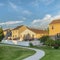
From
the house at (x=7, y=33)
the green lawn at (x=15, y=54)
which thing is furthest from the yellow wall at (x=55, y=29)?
the green lawn at (x=15, y=54)

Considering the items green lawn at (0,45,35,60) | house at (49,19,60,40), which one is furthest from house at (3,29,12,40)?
green lawn at (0,45,35,60)

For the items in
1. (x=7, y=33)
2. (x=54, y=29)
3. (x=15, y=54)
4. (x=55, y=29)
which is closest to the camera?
(x=15, y=54)

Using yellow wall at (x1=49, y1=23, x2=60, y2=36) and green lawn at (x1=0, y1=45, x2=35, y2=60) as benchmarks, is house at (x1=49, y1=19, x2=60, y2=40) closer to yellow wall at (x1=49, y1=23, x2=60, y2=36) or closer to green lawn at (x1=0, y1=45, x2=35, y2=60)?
yellow wall at (x1=49, y1=23, x2=60, y2=36)

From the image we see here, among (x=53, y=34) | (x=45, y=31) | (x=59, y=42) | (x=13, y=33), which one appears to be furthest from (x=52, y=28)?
(x=13, y=33)

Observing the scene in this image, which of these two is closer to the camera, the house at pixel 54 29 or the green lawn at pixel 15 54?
the green lawn at pixel 15 54

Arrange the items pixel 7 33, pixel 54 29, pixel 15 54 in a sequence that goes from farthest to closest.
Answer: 1. pixel 7 33
2. pixel 54 29
3. pixel 15 54

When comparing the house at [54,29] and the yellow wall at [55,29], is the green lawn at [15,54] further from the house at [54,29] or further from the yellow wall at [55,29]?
the yellow wall at [55,29]

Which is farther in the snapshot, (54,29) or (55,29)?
(54,29)

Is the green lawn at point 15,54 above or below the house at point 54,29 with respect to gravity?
below

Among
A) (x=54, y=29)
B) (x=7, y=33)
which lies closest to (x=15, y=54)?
(x=54, y=29)

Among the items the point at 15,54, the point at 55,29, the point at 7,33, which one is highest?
the point at 7,33

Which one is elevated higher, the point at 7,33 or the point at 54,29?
the point at 7,33

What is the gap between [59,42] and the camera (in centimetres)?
5375

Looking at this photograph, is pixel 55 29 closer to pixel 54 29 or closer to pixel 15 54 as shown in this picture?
pixel 54 29
